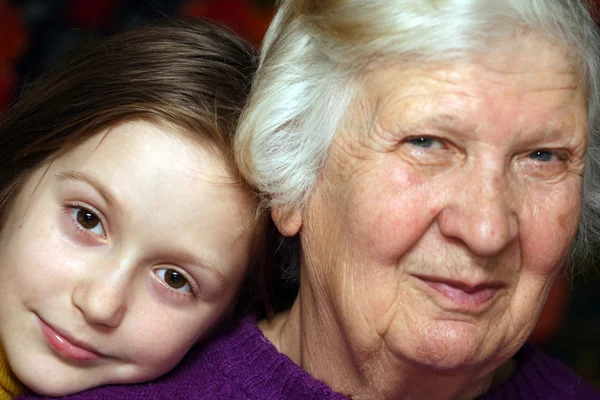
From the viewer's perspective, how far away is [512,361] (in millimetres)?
2408

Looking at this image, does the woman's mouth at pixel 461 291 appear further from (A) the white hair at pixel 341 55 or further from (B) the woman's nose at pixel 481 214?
(A) the white hair at pixel 341 55

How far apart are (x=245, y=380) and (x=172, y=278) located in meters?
0.31

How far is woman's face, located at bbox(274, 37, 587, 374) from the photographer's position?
1.77m

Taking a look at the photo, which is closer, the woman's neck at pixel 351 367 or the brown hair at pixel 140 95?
the woman's neck at pixel 351 367

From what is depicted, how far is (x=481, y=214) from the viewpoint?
69.2 inches

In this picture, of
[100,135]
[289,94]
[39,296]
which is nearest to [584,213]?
[289,94]

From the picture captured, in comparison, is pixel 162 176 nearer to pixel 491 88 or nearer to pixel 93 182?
pixel 93 182

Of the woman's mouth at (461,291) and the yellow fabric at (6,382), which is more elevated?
the woman's mouth at (461,291)

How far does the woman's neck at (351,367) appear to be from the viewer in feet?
6.46

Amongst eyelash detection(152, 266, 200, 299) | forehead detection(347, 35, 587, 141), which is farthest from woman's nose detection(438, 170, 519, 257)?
eyelash detection(152, 266, 200, 299)

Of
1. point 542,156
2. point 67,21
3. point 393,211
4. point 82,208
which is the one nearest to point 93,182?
point 82,208

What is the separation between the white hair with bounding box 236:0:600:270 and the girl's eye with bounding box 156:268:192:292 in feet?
0.88

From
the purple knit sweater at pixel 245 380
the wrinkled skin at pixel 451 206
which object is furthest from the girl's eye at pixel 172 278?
the wrinkled skin at pixel 451 206

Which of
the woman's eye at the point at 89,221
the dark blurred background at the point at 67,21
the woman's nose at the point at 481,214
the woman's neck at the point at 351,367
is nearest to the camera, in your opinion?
the woman's nose at the point at 481,214
